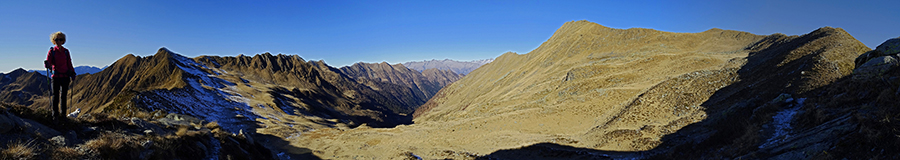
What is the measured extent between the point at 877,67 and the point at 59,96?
2383 cm

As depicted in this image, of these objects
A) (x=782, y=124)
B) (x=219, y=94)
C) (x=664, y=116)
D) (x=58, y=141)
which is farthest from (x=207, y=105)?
(x=782, y=124)

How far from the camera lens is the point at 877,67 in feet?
36.2

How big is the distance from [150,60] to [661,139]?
590ft

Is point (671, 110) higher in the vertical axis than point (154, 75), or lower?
lower

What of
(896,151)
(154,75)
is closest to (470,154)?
(896,151)

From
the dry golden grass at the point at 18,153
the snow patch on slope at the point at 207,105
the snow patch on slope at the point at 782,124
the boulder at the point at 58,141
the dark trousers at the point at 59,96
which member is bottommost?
the snow patch on slope at the point at 782,124

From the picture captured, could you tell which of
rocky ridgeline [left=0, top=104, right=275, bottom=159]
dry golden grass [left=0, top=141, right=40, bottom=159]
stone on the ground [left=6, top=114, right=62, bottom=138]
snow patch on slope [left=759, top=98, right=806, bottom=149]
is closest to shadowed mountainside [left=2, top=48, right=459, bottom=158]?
rocky ridgeline [left=0, top=104, right=275, bottom=159]

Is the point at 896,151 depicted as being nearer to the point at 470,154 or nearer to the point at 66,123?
the point at 66,123

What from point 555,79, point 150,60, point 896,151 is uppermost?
point 150,60

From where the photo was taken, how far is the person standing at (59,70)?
25.0ft

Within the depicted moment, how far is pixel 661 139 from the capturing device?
16.6 m

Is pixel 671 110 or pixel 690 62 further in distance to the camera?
pixel 690 62

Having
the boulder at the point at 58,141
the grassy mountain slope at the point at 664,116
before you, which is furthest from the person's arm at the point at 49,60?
the grassy mountain slope at the point at 664,116

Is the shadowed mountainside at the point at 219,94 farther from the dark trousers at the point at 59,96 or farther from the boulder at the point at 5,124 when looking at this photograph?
the boulder at the point at 5,124
